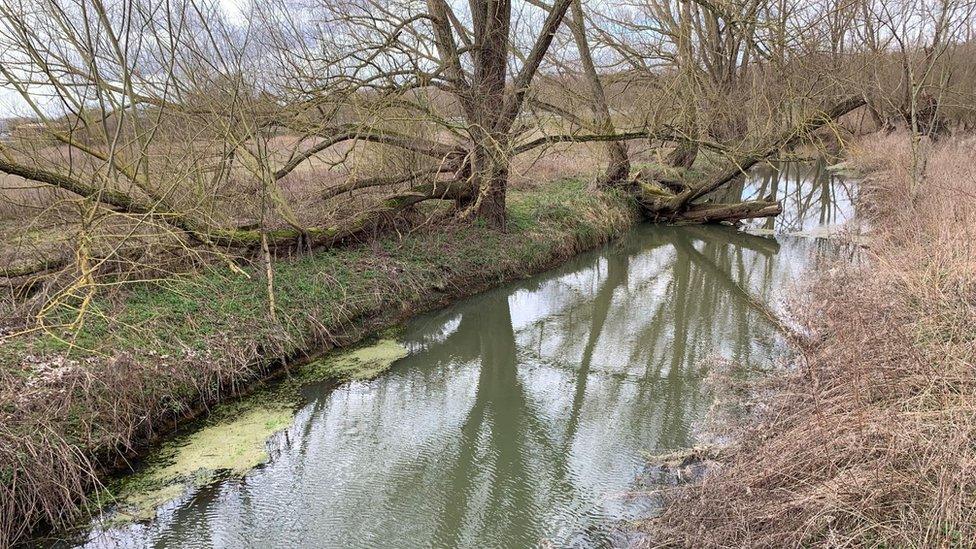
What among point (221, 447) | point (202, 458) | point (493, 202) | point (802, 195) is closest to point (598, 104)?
point (493, 202)

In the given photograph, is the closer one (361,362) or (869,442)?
(869,442)

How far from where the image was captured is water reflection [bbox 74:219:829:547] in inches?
148

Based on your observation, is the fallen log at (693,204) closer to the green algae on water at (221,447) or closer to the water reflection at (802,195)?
the water reflection at (802,195)

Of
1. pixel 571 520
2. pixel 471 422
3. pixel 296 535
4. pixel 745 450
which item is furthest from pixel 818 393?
pixel 296 535

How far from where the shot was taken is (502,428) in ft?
16.4

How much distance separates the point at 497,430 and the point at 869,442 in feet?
9.09

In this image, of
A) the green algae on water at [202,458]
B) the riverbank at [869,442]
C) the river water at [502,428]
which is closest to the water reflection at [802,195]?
the river water at [502,428]

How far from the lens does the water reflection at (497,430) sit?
12.3ft

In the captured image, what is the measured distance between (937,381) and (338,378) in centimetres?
475

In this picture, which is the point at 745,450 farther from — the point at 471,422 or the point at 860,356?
the point at 471,422

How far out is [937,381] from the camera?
3.31 meters

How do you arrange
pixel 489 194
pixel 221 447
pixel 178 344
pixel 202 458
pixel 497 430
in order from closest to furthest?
pixel 202 458
pixel 221 447
pixel 497 430
pixel 178 344
pixel 489 194

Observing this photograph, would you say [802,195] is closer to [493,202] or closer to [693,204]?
[693,204]

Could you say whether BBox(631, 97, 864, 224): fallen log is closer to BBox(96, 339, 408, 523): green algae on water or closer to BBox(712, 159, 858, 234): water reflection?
BBox(712, 159, 858, 234): water reflection
